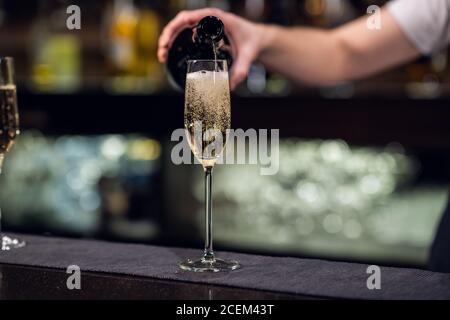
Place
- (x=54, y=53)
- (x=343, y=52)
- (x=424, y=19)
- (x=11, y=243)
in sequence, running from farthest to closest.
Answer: (x=54, y=53) → (x=343, y=52) → (x=424, y=19) → (x=11, y=243)

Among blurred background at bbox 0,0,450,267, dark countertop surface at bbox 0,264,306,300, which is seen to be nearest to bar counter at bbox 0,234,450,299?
dark countertop surface at bbox 0,264,306,300

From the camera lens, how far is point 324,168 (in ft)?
10.3

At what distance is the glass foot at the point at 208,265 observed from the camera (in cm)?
116

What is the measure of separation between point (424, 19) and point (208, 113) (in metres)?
1.03

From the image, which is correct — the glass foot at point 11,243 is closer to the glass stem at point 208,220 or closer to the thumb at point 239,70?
the glass stem at point 208,220

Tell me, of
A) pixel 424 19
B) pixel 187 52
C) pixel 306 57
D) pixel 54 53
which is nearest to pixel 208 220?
pixel 187 52

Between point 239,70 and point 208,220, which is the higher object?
point 239,70

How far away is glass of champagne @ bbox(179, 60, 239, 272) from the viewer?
3.90 ft

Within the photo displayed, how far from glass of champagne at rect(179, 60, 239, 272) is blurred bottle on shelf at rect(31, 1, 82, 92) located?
228cm

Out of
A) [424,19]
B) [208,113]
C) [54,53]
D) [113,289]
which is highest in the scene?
[54,53]

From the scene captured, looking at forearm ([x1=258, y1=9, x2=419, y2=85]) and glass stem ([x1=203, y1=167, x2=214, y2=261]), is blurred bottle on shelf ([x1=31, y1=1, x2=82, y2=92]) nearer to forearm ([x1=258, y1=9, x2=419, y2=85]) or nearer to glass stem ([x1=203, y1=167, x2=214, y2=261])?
forearm ([x1=258, y1=9, x2=419, y2=85])

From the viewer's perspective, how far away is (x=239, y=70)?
5.04ft

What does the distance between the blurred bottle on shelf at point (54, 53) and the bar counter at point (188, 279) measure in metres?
2.27

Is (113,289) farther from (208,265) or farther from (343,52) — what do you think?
(343,52)
